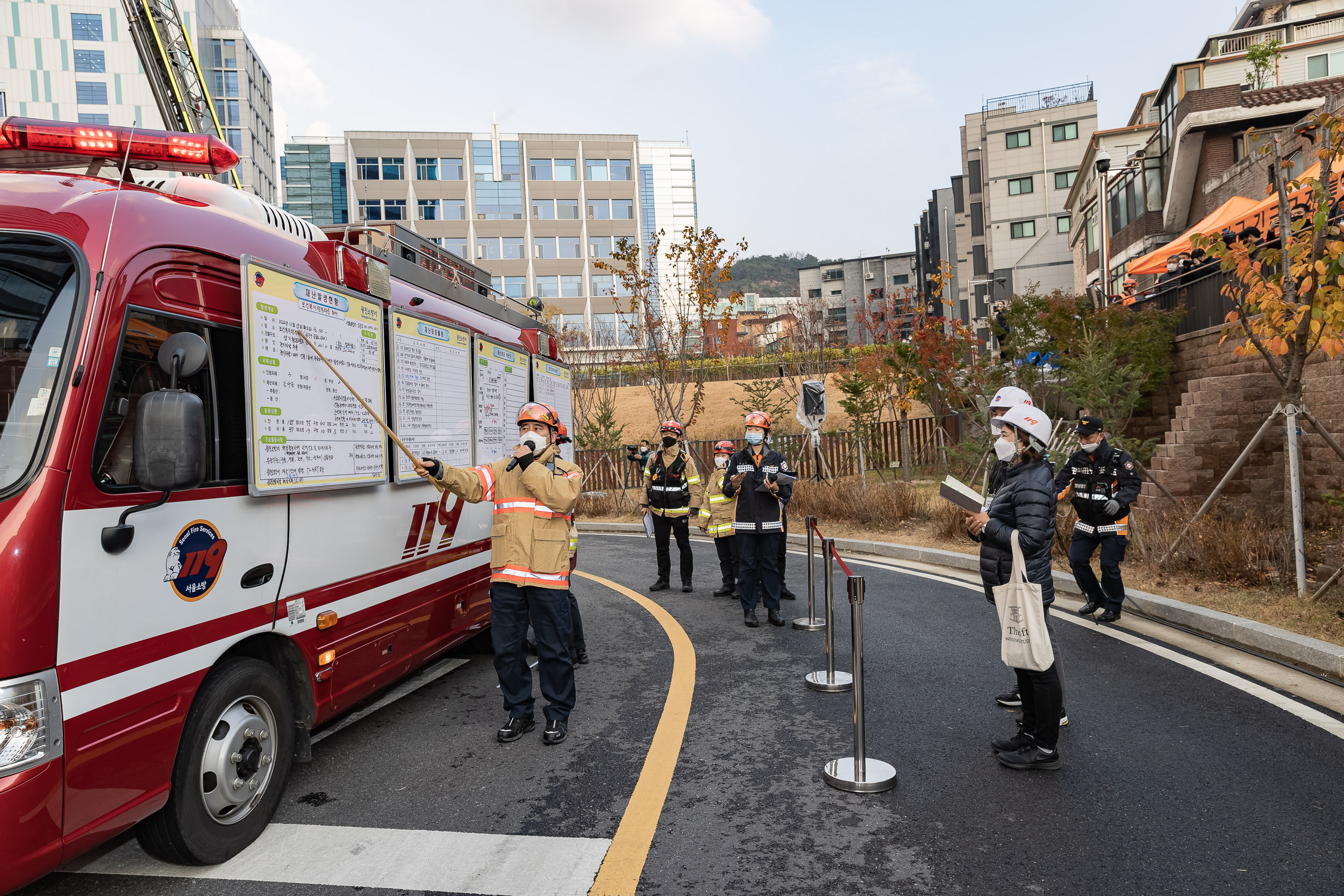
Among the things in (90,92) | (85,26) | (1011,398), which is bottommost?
(1011,398)

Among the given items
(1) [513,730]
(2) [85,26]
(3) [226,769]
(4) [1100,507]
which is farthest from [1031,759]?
(2) [85,26]

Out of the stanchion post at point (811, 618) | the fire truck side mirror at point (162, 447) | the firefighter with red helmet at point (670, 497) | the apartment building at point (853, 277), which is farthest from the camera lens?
the apartment building at point (853, 277)

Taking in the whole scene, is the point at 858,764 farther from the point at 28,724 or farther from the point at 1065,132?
the point at 1065,132

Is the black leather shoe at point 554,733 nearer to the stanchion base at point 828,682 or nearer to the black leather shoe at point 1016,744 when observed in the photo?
the stanchion base at point 828,682

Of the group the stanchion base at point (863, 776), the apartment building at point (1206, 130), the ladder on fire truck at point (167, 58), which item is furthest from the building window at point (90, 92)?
the stanchion base at point (863, 776)

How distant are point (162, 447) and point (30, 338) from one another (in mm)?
590

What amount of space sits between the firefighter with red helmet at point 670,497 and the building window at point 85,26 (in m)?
63.5

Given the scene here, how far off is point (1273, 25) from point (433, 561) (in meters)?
44.2

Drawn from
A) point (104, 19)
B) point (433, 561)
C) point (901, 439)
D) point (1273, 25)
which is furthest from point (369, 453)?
point (104, 19)

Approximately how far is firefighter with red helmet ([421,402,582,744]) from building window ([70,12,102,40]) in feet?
219

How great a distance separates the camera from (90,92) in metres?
54.9

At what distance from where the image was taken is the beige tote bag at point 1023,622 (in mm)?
4266

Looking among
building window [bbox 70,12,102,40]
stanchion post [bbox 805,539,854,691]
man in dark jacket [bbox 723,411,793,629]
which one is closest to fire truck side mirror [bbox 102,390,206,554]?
stanchion post [bbox 805,539,854,691]

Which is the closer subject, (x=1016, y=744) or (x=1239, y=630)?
(x=1016, y=744)
